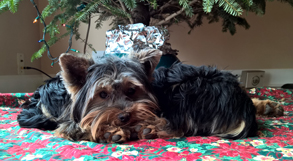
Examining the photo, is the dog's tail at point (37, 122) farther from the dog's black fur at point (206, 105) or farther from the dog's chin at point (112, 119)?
the dog's black fur at point (206, 105)

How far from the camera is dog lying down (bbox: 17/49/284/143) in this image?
0.95 meters

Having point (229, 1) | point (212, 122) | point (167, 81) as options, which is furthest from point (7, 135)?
point (229, 1)

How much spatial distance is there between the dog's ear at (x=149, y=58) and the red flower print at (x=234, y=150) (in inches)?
17.2

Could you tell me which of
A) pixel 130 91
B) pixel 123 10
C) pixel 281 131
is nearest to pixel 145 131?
pixel 130 91

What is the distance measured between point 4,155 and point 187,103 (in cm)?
73

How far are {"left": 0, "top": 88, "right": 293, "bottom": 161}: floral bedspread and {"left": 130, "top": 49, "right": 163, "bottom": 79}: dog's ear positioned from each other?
327 millimetres

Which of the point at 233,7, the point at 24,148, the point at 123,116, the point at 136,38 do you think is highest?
the point at 233,7

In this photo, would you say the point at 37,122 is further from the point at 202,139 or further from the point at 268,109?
the point at 268,109

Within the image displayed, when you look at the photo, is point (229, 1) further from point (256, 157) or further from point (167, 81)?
point (256, 157)

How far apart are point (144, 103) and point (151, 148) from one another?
0.21 m

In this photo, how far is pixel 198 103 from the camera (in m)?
1.03

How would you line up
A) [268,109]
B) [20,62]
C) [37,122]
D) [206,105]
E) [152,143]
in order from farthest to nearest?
[20,62]
[268,109]
[37,122]
[206,105]
[152,143]

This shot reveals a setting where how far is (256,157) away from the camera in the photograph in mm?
750

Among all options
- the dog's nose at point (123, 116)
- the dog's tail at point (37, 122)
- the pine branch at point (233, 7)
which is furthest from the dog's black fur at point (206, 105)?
the dog's tail at point (37, 122)
